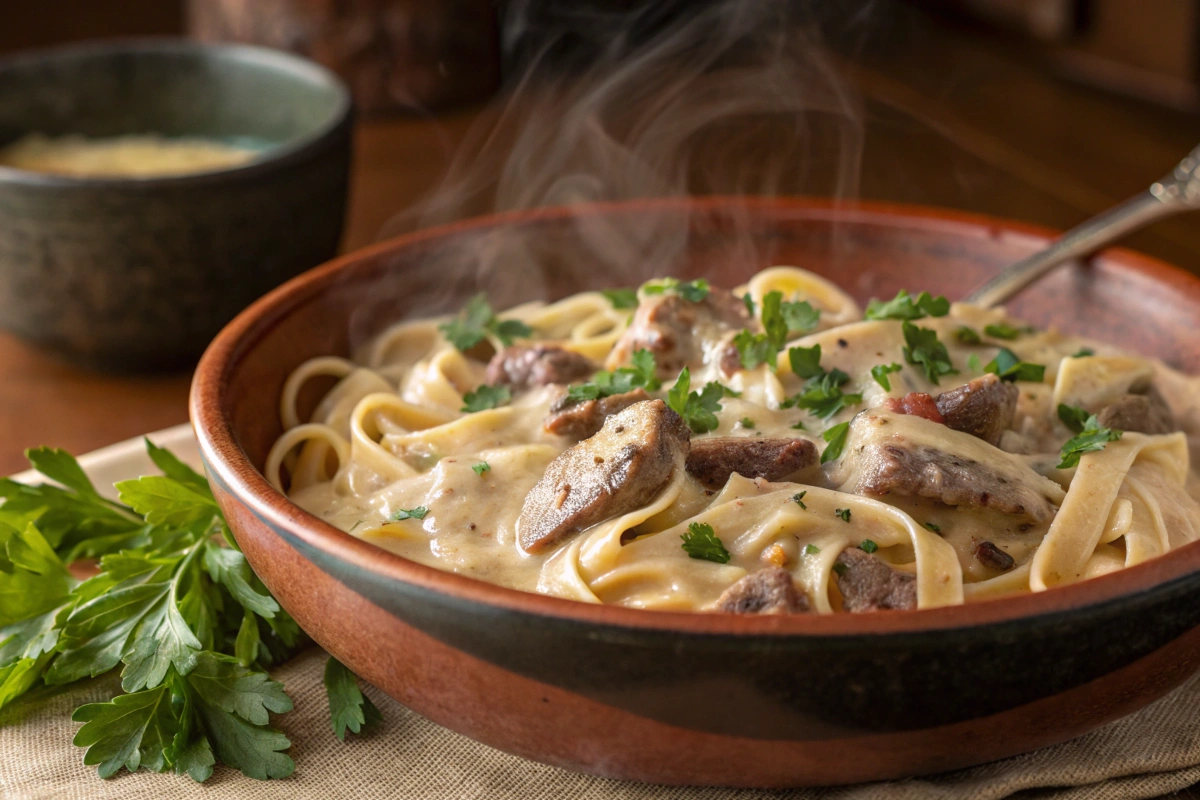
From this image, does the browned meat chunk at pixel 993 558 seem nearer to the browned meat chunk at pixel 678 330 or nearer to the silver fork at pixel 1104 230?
the browned meat chunk at pixel 678 330

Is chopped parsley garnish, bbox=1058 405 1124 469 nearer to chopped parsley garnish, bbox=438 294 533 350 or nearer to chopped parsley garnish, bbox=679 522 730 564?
chopped parsley garnish, bbox=679 522 730 564

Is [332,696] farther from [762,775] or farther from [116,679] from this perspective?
[762,775]

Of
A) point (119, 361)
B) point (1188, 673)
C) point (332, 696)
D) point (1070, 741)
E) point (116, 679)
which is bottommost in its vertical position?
point (119, 361)

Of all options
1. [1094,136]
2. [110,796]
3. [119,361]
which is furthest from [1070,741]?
[1094,136]

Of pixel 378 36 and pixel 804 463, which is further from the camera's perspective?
pixel 378 36

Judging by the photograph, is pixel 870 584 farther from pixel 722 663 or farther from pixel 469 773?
pixel 469 773

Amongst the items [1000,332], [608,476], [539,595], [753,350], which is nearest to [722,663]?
[539,595]

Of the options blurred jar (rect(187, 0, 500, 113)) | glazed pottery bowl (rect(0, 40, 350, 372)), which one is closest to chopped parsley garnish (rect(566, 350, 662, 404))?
glazed pottery bowl (rect(0, 40, 350, 372))
